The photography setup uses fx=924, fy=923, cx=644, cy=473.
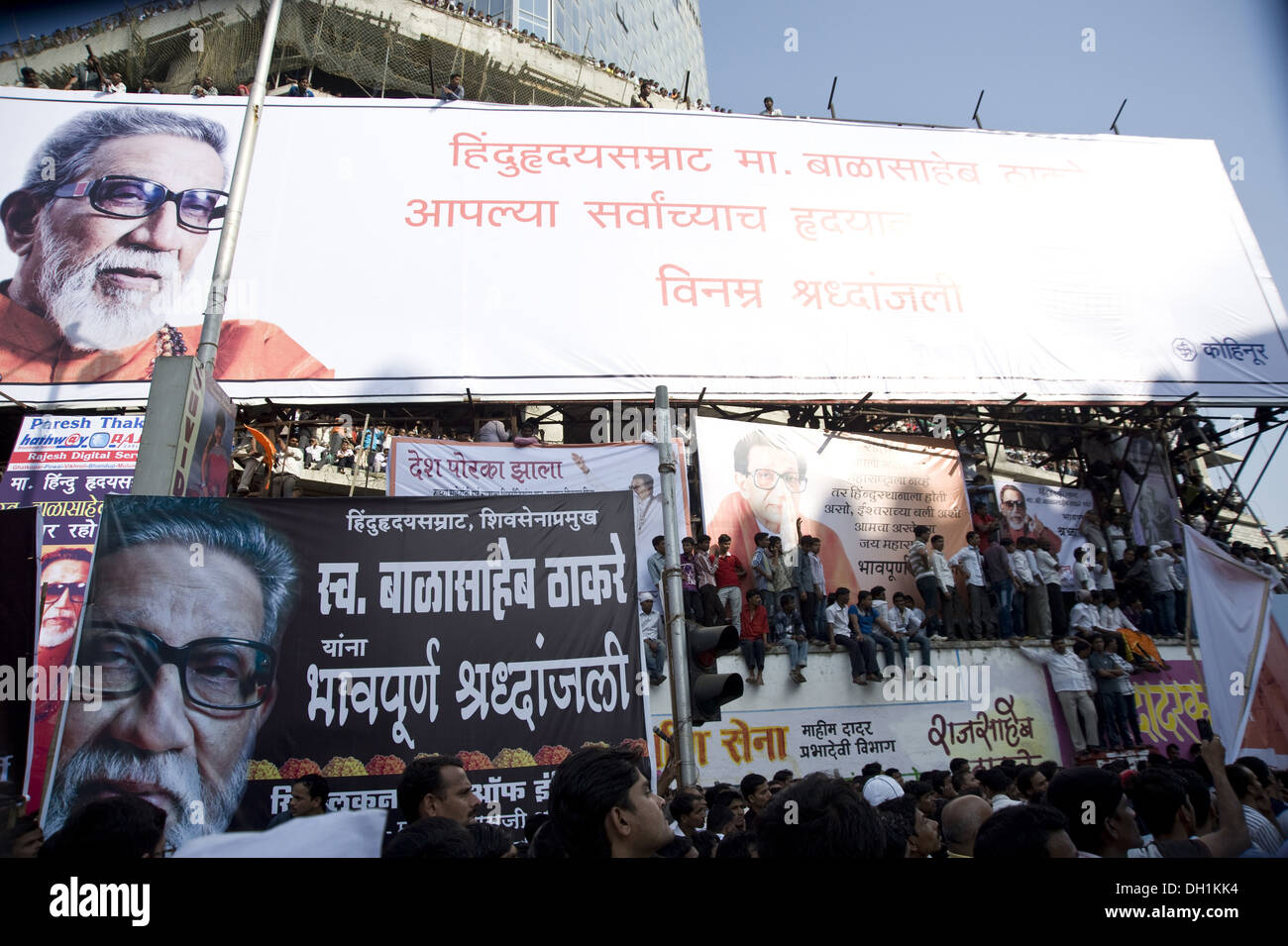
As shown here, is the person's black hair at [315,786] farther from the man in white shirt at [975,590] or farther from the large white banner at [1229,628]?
the man in white shirt at [975,590]

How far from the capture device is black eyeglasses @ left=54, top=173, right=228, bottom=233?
1120 centimetres

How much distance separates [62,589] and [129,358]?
3.55 m

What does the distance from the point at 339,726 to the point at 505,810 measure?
666 millimetres

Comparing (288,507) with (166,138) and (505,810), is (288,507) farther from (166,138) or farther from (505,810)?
(166,138)

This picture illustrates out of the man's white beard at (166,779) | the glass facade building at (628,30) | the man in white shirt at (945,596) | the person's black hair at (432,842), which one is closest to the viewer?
the person's black hair at (432,842)

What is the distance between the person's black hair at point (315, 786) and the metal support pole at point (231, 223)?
2.55 m

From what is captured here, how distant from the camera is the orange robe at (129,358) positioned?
1026 cm

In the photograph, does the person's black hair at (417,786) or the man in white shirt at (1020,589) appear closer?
the person's black hair at (417,786)

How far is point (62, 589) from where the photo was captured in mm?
7777

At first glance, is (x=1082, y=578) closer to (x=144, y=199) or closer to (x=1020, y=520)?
(x=1020, y=520)

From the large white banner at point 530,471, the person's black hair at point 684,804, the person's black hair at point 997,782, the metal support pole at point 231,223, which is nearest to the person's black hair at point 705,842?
the person's black hair at point 684,804

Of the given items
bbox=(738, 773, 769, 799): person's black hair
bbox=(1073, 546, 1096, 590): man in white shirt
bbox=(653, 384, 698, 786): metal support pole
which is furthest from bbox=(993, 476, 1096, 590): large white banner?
bbox=(653, 384, 698, 786): metal support pole

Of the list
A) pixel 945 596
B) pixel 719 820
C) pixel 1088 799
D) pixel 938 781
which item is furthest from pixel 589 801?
pixel 945 596

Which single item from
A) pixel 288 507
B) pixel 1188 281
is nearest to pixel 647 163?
pixel 1188 281
